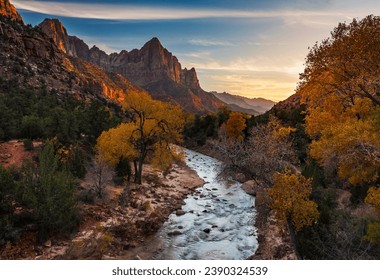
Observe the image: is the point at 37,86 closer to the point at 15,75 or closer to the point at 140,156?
the point at 15,75

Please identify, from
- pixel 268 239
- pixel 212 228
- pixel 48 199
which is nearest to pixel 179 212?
pixel 212 228

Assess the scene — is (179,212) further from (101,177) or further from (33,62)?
(33,62)

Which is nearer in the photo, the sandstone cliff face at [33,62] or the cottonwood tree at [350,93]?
the cottonwood tree at [350,93]

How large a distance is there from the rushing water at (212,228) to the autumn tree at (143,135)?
4.69m

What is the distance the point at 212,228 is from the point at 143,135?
939 cm

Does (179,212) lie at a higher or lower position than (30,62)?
lower

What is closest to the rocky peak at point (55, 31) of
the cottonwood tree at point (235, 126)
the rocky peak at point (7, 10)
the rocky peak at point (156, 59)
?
the rocky peak at point (7, 10)

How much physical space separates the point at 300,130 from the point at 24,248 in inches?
1407

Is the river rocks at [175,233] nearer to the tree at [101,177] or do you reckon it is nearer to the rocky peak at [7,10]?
the tree at [101,177]

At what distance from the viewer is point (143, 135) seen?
2277 centimetres

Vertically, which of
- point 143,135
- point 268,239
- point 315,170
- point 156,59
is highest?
point 156,59

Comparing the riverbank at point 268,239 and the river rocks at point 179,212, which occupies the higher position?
the riverbank at point 268,239

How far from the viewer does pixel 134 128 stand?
2323cm

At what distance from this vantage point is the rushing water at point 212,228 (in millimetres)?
14070
